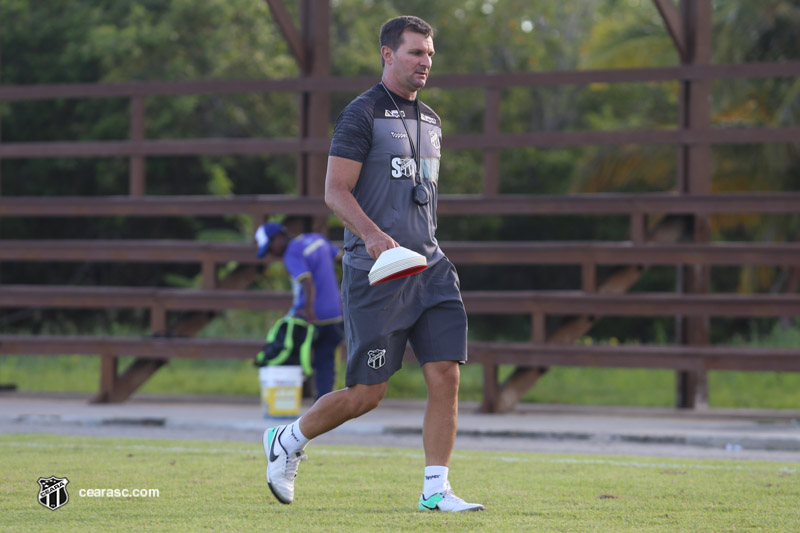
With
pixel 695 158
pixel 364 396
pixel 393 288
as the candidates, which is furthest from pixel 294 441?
pixel 695 158

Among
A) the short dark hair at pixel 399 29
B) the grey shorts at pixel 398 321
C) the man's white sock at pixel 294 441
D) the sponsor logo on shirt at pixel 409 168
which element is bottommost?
the man's white sock at pixel 294 441

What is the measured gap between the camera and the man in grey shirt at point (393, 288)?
5312mm

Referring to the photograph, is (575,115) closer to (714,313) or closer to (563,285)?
(563,285)

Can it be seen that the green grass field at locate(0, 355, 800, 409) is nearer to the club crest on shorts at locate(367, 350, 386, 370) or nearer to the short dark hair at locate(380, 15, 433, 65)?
the club crest on shorts at locate(367, 350, 386, 370)

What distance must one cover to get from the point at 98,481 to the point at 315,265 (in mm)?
4435

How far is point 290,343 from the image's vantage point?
1022 centimetres

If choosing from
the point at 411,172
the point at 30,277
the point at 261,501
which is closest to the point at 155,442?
the point at 261,501

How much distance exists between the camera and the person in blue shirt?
33.8 ft

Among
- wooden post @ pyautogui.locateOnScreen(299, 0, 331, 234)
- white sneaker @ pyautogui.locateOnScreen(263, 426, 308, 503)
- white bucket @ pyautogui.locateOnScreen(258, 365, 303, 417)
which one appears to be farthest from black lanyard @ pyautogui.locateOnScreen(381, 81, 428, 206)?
wooden post @ pyautogui.locateOnScreen(299, 0, 331, 234)

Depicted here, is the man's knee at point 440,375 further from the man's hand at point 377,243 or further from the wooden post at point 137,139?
the wooden post at point 137,139

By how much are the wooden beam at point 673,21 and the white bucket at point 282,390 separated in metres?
4.47

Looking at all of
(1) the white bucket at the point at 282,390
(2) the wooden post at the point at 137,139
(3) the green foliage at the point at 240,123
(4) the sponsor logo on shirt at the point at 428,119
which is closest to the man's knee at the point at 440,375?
(4) the sponsor logo on shirt at the point at 428,119

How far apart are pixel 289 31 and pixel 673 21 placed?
3.55 m

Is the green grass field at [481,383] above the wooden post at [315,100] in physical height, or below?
below
